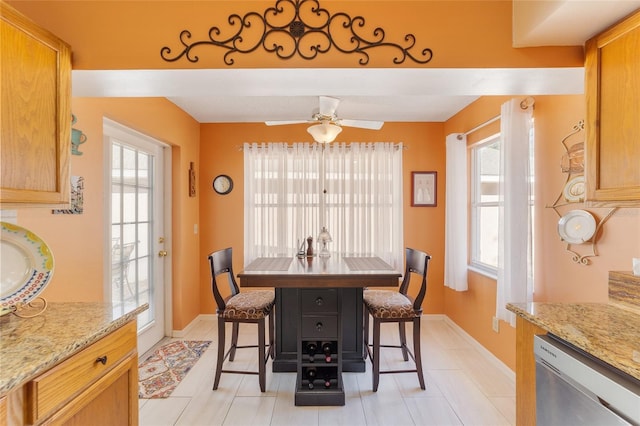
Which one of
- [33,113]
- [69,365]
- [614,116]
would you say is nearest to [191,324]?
[69,365]

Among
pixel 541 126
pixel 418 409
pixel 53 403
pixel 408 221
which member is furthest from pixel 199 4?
pixel 408 221

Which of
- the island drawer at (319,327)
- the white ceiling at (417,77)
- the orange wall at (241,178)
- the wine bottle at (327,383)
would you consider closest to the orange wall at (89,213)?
the white ceiling at (417,77)

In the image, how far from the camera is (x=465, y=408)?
7.23ft

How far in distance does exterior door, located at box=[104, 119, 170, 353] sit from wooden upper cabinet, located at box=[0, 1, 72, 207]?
1.12 metres

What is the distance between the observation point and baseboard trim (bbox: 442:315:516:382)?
2.59m

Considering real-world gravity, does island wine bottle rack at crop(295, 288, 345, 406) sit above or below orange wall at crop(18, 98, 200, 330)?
below

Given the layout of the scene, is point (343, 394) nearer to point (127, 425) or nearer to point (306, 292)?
point (306, 292)

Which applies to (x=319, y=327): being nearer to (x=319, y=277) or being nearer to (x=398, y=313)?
(x=319, y=277)

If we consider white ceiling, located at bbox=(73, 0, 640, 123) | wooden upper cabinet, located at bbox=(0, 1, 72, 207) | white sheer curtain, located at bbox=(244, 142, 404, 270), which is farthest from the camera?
white sheer curtain, located at bbox=(244, 142, 404, 270)

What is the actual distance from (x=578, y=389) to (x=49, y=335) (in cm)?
190

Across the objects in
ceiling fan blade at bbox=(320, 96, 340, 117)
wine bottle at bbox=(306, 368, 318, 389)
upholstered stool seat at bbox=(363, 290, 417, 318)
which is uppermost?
ceiling fan blade at bbox=(320, 96, 340, 117)

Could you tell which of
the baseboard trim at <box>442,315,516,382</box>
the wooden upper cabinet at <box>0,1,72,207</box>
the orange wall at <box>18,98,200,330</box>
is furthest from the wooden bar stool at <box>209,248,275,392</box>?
the baseboard trim at <box>442,315,516,382</box>

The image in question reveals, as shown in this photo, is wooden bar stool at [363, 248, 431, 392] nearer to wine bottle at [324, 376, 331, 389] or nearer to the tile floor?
the tile floor

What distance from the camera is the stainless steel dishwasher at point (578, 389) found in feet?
3.16
